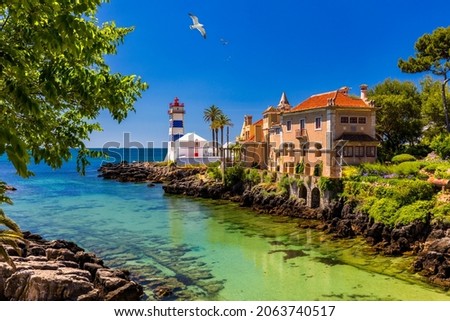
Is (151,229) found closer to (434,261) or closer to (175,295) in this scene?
(175,295)

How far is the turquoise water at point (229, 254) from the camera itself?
17.9 m

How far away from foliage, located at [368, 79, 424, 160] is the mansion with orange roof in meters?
6.99

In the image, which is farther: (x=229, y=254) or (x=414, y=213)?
(x=414, y=213)

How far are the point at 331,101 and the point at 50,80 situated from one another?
1415 inches

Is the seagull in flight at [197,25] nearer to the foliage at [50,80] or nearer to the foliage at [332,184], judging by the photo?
the foliage at [50,80]

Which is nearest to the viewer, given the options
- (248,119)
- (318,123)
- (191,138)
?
(318,123)

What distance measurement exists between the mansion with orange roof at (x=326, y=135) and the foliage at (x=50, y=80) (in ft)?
99.3

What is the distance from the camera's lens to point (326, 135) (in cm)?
3919

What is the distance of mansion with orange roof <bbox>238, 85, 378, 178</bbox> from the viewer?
38500 mm

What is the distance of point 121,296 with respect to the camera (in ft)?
49.0

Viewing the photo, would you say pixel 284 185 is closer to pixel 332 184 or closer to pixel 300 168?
pixel 300 168

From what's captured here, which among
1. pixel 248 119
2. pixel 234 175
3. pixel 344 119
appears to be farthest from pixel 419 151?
pixel 248 119
